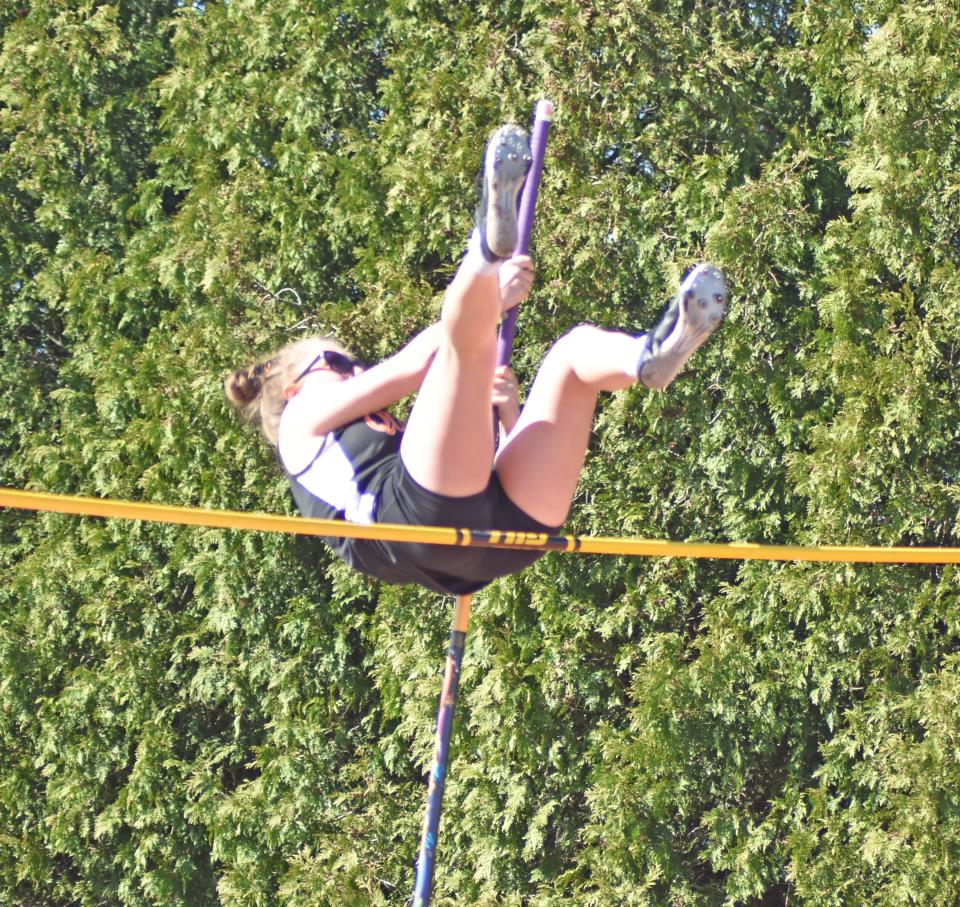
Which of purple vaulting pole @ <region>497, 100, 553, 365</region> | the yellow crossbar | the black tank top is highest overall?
purple vaulting pole @ <region>497, 100, 553, 365</region>

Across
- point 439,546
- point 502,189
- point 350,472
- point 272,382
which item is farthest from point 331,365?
point 502,189

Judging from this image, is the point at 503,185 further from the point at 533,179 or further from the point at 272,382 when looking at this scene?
the point at 272,382

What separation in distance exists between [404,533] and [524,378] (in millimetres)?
1926

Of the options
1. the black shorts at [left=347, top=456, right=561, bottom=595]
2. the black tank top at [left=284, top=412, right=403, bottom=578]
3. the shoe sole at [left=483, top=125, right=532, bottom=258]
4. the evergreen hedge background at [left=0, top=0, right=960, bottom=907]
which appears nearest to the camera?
the shoe sole at [left=483, top=125, right=532, bottom=258]

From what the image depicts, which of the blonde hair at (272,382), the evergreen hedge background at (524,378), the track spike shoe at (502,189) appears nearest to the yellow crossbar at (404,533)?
the blonde hair at (272,382)

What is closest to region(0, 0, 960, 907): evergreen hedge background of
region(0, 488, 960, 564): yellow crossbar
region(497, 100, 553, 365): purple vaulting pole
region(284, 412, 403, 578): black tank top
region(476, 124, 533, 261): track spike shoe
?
region(0, 488, 960, 564): yellow crossbar

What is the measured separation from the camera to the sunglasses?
2416mm

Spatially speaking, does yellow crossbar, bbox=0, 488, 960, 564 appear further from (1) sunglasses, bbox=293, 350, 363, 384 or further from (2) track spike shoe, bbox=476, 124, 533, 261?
(2) track spike shoe, bbox=476, 124, 533, 261

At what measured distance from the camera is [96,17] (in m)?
4.62

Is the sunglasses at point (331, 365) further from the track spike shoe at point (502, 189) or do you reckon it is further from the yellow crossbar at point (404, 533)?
the track spike shoe at point (502, 189)

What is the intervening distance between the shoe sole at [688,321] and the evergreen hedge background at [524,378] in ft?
5.61

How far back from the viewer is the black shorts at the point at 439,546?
216cm

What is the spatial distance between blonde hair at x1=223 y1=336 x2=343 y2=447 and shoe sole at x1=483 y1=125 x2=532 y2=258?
634 mm

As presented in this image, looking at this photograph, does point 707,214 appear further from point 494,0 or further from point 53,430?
point 53,430
